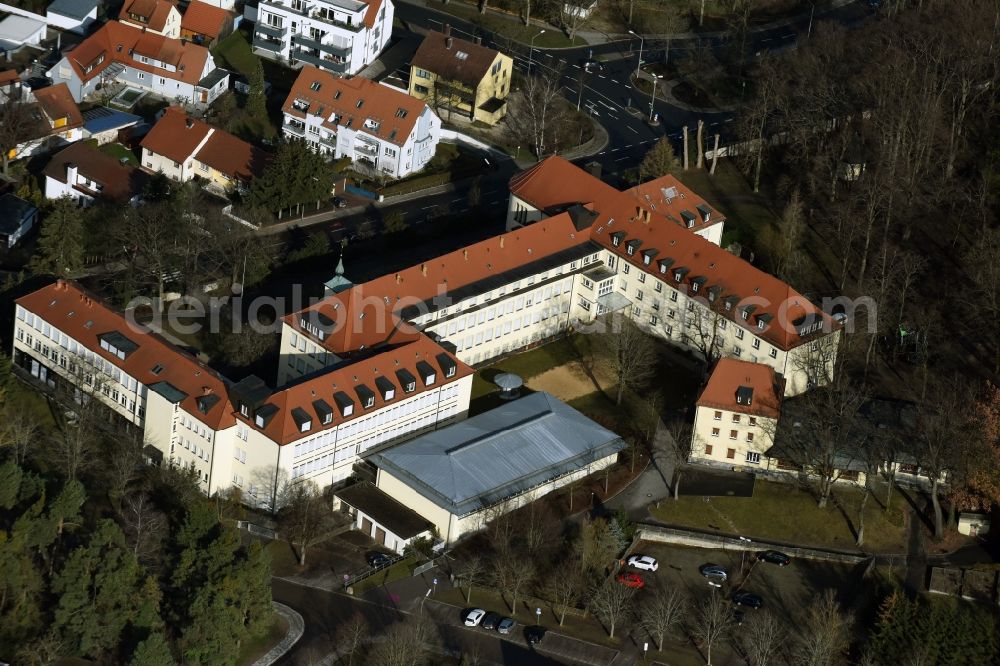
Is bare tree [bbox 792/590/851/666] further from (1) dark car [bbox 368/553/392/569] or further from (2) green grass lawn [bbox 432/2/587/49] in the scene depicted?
(2) green grass lawn [bbox 432/2/587/49]

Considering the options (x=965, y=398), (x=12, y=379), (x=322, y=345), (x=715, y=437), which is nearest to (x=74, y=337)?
(x=12, y=379)

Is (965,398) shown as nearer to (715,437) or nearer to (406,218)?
(715,437)

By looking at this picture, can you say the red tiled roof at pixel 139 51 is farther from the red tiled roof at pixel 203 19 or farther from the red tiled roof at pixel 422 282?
the red tiled roof at pixel 422 282

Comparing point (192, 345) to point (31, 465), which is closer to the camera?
point (31, 465)

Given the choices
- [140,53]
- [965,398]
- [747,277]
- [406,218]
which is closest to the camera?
[965,398]

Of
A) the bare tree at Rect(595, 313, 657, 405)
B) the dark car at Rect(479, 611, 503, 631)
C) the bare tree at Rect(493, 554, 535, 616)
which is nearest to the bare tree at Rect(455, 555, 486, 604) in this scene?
the bare tree at Rect(493, 554, 535, 616)

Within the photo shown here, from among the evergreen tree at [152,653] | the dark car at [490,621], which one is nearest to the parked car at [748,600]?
the dark car at [490,621]

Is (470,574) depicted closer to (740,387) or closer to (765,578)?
(765,578)
